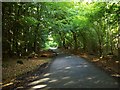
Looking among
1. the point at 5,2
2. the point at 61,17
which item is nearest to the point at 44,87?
the point at 5,2

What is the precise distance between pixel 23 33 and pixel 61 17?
47.5ft

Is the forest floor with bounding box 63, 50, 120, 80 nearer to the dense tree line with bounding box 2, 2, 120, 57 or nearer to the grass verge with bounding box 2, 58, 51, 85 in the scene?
the dense tree line with bounding box 2, 2, 120, 57

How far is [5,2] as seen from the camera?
16016 mm

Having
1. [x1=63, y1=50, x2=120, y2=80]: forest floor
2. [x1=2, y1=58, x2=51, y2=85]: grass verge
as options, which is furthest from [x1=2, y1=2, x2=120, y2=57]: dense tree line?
[x1=63, y1=50, x2=120, y2=80]: forest floor

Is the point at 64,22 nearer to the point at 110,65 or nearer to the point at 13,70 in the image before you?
the point at 110,65

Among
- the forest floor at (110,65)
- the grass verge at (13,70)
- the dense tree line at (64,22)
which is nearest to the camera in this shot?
the grass verge at (13,70)

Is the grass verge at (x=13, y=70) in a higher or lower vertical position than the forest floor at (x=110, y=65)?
lower

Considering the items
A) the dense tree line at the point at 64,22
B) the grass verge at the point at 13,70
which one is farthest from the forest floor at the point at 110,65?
the grass verge at the point at 13,70

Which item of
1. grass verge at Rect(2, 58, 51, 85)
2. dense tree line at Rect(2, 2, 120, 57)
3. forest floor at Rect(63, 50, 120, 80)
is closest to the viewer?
grass verge at Rect(2, 58, 51, 85)

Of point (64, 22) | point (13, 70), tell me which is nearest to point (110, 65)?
point (13, 70)

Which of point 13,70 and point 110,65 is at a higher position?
point 110,65

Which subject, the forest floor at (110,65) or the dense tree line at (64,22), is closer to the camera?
the forest floor at (110,65)

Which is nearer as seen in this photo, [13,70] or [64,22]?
[13,70]

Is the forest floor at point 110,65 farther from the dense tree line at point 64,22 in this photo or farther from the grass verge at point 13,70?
the grass verge at point 13,70
